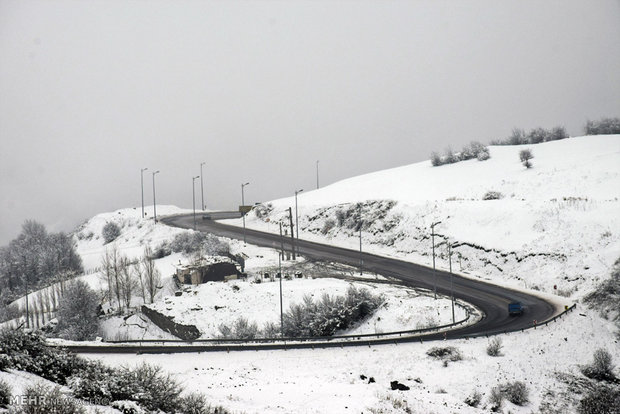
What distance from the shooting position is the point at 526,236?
6556 centimetres

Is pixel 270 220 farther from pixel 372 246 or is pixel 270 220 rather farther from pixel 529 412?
pixel 529 412

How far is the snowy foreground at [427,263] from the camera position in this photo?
94.8 feet

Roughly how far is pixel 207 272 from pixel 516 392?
4817 cm

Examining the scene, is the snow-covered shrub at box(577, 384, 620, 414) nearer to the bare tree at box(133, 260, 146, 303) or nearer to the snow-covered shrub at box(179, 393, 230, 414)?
the snow-covered shrub at box(179, 393, 230, 414)

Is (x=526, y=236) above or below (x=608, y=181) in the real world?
below

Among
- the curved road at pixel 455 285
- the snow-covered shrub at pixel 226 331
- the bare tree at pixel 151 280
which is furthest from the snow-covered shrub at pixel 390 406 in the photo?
the bare tree at pixel 151 280

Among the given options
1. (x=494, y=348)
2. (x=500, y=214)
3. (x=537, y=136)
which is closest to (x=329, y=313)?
(x=494, y=348)

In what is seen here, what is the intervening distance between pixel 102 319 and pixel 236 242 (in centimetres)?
3246

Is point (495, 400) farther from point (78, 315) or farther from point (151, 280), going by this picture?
point (151, 280)

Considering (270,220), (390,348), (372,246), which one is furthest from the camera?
(270,220)

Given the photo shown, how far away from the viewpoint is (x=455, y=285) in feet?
194

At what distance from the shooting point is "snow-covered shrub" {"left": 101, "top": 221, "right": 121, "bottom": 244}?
11956 cm

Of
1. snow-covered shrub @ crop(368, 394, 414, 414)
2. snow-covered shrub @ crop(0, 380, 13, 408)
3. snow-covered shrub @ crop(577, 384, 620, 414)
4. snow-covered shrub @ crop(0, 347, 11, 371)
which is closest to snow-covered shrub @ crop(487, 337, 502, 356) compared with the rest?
snow-covered shrub @ crop(577, 384, 620, 414)

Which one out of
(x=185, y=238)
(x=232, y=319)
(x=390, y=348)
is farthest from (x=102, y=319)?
(x=390, y=348)
